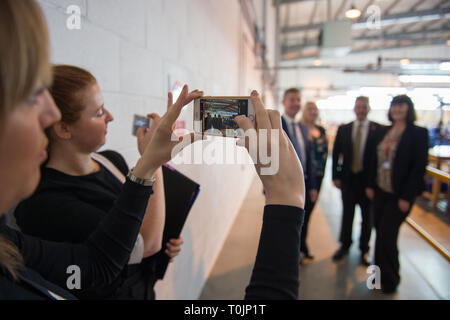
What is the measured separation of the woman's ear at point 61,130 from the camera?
0.60 meters

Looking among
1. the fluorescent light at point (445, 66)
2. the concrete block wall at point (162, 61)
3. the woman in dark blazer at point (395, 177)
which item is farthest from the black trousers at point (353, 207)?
the fluorescent light at point (445, 66)

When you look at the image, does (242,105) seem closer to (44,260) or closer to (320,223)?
(44,260)

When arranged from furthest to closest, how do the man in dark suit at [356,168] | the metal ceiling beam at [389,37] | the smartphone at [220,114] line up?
the man in dark suit at [356,168]
the metal ceiling beam at [389,37]
the smartphone at [220,114]

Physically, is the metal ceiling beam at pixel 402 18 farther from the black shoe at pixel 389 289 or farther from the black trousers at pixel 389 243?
the black shoe at pixel 389 289

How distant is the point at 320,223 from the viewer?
3.18 m

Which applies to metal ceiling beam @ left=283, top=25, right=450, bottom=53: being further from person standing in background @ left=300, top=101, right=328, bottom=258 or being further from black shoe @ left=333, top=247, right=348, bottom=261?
black shoe @ left=333, top=247, right=348, bottom=261

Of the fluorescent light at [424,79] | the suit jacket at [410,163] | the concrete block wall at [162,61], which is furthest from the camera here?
Result: the suit jacket at [410,163]

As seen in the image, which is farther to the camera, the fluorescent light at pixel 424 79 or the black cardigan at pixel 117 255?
the fluorescent light at pixel 424 79

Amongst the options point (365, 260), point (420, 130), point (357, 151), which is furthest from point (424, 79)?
point (365, 260)

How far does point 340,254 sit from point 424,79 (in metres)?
1.79

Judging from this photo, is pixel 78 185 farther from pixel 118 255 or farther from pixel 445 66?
pixel 445 66

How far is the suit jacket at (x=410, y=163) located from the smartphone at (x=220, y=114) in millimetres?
1707

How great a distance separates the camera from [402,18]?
3.63 meters
